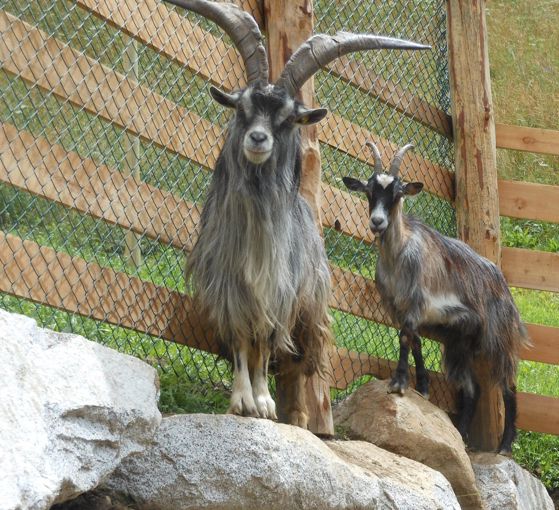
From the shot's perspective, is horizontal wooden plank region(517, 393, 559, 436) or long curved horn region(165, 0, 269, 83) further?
horizontal wooden plank region(517, 393, 559, 436)

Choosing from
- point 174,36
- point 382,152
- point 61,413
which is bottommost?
point 61,413

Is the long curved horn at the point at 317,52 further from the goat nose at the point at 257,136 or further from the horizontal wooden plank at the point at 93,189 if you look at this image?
the horizontal wooden plank at the point at 93,189

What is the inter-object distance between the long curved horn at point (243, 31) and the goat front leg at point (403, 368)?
217 centimetres

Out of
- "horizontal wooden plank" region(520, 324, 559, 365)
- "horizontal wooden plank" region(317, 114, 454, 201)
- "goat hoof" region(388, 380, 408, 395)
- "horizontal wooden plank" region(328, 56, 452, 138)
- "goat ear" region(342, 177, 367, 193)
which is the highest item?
"horizontal wooden plank" region(328, 56, 452, 138)

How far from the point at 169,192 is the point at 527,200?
121 inches

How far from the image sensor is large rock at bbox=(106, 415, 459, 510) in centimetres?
495

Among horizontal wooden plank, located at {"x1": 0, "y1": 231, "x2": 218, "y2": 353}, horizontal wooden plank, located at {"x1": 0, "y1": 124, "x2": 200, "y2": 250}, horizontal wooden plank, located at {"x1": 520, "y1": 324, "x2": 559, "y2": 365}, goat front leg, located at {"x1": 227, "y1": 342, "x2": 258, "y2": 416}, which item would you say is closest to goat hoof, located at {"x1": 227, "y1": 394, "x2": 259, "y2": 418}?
goat front leg, located at {"x1": 227, "y1": 342, "x2": 258, "y2": 416}

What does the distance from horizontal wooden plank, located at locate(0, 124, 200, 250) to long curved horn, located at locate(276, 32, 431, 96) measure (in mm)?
1016

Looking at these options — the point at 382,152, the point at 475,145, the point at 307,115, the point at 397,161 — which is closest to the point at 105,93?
the point at 307,115

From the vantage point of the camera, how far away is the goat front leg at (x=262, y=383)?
563 centimetres

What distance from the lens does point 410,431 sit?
6.52m

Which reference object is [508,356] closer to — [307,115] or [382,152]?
[382,152]

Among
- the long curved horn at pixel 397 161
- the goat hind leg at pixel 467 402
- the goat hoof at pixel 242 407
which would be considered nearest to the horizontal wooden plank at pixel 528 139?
the long curved horn at pixel 397 161

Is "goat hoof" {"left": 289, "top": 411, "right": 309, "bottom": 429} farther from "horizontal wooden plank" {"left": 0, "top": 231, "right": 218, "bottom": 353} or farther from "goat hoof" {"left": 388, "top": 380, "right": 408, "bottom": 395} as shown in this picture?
"goat hoof" {"left": 388, "top": 380, "right": 408, "bottom": 395}
